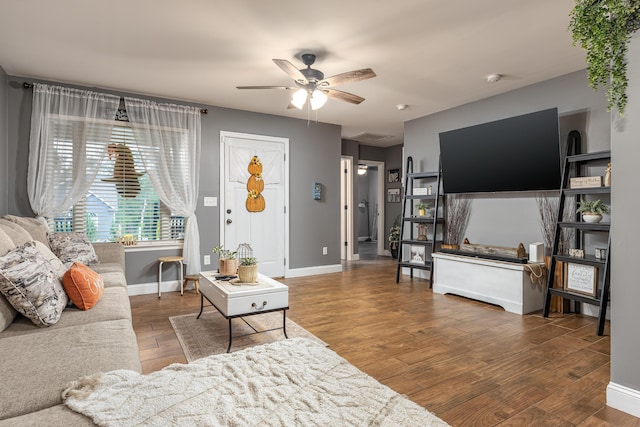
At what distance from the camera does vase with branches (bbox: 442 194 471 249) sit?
489cm

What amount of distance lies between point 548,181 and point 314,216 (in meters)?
3.29

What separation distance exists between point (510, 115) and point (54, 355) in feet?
15.9

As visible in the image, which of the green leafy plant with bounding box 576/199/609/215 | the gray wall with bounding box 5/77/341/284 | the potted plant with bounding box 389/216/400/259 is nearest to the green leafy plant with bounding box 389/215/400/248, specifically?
the potted plant with bounding box 389/216/400/259

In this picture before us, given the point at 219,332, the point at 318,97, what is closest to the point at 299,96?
the point at 318,97

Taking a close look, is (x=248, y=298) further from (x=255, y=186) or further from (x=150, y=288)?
(x=255, y=186)

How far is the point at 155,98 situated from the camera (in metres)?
4.56

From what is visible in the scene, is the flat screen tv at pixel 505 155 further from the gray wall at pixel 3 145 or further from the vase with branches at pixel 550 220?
the gray wall at pixel 3 145

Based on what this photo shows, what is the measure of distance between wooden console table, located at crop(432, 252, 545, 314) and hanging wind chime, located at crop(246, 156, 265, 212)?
2626 mm

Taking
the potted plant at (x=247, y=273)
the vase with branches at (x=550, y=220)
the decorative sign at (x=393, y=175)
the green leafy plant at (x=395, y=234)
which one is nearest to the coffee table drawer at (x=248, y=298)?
the potted plant at (x=247, y=273)

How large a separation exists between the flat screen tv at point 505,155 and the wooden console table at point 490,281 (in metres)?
0.93

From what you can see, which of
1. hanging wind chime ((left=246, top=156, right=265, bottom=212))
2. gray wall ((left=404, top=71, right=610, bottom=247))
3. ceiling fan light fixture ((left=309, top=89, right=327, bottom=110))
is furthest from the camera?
hanging wind chime ((left=246, top=156, right=265, bottom=212))

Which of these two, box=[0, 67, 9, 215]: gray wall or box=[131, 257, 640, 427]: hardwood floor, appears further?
box=[0, 67, 9, 215]: gray wall

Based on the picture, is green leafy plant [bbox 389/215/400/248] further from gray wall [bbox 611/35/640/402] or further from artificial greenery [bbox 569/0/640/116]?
artificial greenery [bbox 569/0/640/116]

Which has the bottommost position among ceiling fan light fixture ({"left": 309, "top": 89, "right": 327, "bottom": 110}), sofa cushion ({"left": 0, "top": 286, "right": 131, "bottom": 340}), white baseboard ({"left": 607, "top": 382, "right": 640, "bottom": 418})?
white baseboard ({"left": 607, "top": 382, "right": 640, "bottom": 418})
